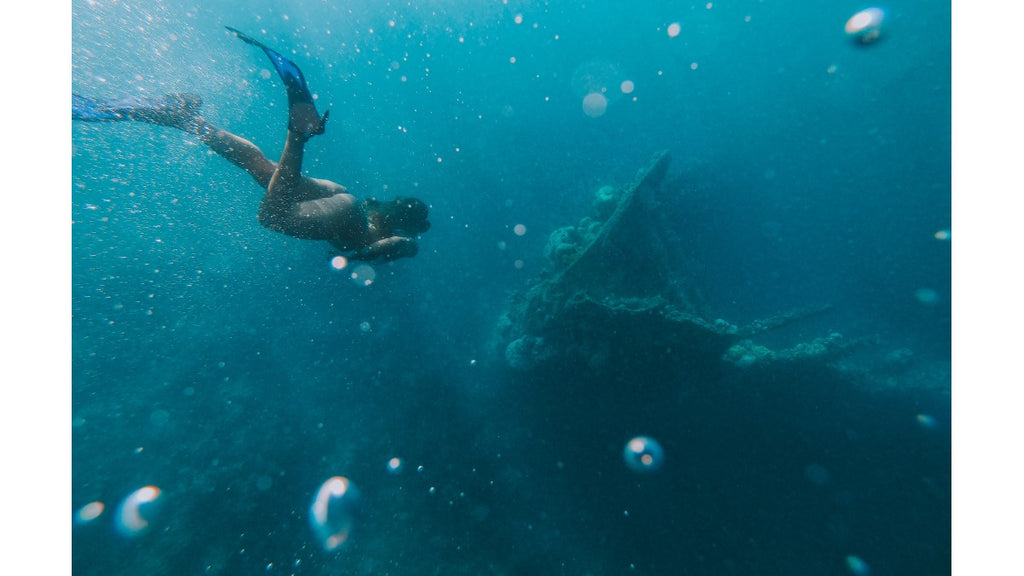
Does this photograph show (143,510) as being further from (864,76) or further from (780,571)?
(864,76)

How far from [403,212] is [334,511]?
749 cm

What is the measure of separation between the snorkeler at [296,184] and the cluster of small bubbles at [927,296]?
21.8 meters

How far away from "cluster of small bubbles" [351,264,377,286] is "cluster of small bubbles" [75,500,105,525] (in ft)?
32.2

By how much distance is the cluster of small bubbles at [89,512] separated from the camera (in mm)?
8565

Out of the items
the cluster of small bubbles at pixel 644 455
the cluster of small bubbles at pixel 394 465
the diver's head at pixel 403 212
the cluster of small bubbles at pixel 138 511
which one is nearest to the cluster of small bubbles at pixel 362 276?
the cluster of small bubbles at pixel 394 465

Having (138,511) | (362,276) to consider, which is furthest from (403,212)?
(362,276)

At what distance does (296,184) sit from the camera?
12.9 ft

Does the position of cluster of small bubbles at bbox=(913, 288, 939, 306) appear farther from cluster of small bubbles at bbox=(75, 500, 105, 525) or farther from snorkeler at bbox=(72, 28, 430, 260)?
cluster of small bubbles at bbox=(75, 500, 105, 525)

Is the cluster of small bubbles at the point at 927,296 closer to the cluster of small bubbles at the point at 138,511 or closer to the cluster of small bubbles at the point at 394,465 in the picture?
the cluster of small bubbles at the point at 394,465

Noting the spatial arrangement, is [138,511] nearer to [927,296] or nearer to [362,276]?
[362,276]

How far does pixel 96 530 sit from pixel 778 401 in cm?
1562

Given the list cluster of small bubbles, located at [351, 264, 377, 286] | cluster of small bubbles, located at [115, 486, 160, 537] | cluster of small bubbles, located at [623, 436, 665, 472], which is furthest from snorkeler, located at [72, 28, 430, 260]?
cluster of small bubbles, located at [351, 264, 377, 286]

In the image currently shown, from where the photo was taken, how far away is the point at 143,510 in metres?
8.58
